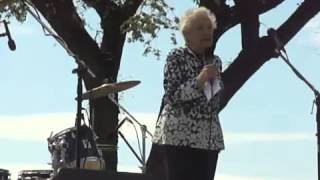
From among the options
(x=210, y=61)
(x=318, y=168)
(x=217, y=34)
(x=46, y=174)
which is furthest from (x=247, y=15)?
(x=210, y=61)

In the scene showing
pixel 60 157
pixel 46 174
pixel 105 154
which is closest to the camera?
pixel 60 157

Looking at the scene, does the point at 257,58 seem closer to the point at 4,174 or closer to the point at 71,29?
the point at 71,29

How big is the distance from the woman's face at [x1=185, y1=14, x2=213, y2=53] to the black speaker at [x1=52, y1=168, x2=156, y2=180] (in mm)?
1086

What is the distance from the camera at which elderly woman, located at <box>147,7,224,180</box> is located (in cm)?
419

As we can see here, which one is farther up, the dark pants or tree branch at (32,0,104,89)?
tree branch at (32,0,104,89)

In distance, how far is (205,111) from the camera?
4230mm

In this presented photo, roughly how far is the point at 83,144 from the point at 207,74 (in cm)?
255

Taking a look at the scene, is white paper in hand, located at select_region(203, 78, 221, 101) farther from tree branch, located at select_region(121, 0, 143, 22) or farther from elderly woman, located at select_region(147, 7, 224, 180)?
tree branch, located at select_region(121, 0, 143, 22)

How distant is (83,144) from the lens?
6.46m

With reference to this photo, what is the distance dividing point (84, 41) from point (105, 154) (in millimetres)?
2162

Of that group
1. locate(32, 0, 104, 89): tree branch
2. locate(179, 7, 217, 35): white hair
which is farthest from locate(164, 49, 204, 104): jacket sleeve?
locate(32, 0, 104, 89): tree branch

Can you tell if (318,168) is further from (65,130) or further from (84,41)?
(84,41)

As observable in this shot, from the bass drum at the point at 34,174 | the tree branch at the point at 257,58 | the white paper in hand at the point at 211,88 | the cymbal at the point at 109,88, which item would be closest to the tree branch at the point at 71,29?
the tree branch at the point at 257,58

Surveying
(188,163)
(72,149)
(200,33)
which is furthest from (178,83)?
(72,149)
